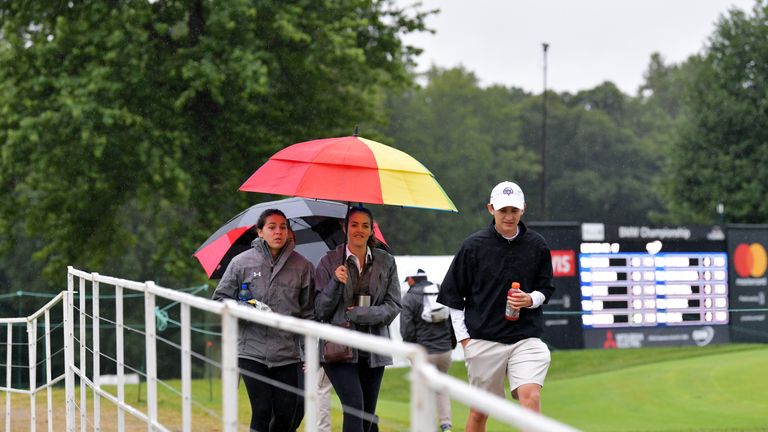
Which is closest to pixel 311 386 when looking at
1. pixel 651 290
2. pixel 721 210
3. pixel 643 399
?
pixel 643 399

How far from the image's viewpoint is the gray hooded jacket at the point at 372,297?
23.3 ft

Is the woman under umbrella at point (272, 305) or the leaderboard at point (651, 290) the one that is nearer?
the woman under umbrella at point (272, 305)

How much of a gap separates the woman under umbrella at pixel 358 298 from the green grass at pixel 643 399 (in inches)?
225

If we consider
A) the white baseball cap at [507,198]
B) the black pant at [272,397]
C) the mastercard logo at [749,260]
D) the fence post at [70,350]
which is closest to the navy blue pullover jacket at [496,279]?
the white baseball cap at [507,198]

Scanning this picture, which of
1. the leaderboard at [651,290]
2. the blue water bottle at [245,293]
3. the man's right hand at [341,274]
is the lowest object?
the leaderboard at [651,290]

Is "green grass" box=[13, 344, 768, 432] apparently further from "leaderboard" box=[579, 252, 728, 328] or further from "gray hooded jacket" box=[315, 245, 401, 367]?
"gray hooded jacket" box=[315, 245, 401, 367]

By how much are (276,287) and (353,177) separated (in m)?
0.82

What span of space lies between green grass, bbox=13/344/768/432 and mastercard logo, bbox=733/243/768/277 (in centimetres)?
149

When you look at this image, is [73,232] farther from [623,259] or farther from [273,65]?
[623,259]

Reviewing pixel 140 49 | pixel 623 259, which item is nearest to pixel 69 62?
pixel 140 49

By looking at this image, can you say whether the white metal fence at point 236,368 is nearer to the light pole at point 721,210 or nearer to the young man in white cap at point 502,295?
the young man in white cap at point 502,295

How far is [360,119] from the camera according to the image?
29.8 metres

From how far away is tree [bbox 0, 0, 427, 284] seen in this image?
25297mm

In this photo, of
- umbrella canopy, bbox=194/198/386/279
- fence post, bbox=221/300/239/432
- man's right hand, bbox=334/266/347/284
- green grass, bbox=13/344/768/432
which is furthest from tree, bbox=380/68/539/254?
fence post, bbox=221/300/239/432
